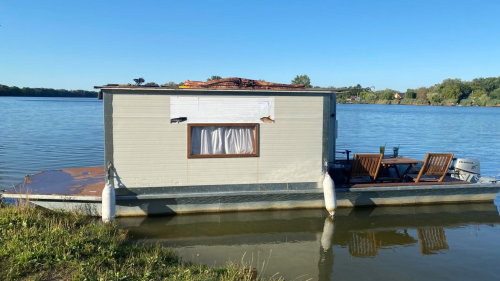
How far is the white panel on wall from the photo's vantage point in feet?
30.3

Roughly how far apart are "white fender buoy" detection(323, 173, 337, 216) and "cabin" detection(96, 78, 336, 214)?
278 millimetres

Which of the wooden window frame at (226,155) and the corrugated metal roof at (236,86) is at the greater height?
the corrugated metal roof at (236,86)

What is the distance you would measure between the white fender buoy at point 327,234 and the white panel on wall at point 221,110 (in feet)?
9.37

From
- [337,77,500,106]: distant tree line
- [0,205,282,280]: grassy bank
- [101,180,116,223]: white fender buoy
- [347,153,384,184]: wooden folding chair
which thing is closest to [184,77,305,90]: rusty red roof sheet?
[347,153,384,184]: wooden folding chair

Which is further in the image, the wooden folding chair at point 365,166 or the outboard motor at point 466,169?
the outboard motor at point 466,169

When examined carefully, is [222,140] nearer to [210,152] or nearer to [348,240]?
[210,152]

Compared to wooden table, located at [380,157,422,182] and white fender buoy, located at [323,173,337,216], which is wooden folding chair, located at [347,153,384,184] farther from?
white fender buoy, located at [323,173,337,216]

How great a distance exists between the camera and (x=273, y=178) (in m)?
9.75

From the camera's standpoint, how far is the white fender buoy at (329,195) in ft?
31.4

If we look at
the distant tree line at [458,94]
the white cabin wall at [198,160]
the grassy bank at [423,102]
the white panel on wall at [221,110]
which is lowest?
the white cabin wall at [198,160]

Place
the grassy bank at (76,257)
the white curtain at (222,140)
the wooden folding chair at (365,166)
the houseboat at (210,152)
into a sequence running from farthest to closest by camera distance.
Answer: the wooden folding chair at (365,166) → the white curtain at (222,140) → the houseboat at (210,152) → the grassy bank at (76,257)

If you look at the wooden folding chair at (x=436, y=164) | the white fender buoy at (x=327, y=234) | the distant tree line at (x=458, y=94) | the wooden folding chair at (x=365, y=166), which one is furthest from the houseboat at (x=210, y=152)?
the distant tree line at (x=458, y=94)

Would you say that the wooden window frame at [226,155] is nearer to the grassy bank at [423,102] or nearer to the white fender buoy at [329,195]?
the white fender buoy at [329,195]

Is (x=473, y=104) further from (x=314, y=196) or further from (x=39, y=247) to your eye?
(x=39, y=247)
